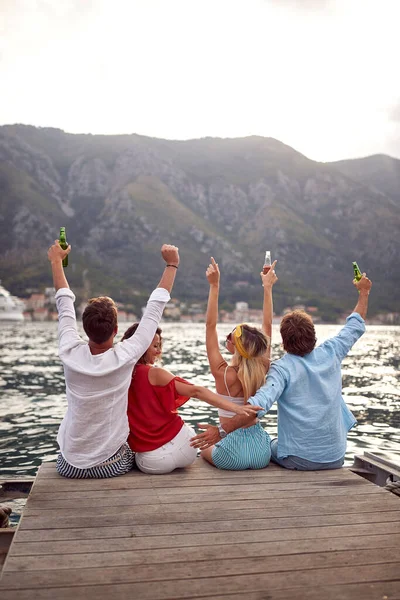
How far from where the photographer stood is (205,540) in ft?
11.6

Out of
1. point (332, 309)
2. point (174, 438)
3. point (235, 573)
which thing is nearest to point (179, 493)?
point (174, 438)

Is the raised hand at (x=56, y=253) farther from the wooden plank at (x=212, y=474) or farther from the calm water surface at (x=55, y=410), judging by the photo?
the calm water surface at (x=55, y=410)

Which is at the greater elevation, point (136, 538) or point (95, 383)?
point (95, 383)

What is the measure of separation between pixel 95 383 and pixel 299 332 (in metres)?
2.00

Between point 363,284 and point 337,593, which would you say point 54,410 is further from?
point 337,593

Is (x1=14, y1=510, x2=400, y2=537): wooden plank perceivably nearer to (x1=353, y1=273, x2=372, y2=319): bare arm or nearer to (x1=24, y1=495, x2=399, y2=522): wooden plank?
(x1=24, y1=495, x2=399, y2=522): wooden plank

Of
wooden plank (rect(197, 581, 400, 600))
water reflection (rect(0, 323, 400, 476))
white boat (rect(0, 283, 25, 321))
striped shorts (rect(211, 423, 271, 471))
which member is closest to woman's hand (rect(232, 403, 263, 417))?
striped shorts (rect(211, 423, 271, 471))

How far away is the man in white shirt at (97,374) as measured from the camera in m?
4.54

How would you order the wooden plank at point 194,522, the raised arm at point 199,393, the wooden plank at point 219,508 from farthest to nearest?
the raised arm at point 199,393
the wooden plank at point 219,508
the wooden plank at point 194,522

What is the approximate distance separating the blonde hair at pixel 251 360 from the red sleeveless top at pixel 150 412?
1.98 ft

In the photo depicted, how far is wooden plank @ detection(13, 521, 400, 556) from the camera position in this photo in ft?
11.2

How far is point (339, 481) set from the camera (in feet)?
16.3

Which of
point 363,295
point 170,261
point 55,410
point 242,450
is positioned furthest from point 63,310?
point 55,410

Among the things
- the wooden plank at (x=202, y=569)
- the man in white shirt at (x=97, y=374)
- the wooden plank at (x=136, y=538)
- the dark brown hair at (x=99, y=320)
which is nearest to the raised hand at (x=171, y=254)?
the man in white shirt at (x=97, y=374)
